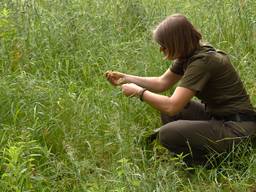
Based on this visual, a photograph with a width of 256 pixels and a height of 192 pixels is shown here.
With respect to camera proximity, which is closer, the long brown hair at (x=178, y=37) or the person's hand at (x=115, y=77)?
the long brown hair at (x=178, y=37)

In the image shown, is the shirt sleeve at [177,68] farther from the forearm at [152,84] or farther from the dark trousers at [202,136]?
the dark trousers at [202,136]

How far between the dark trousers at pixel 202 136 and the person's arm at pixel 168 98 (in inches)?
5.6

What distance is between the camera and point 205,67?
11.6 ft

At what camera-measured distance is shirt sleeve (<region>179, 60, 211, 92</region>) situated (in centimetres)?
350

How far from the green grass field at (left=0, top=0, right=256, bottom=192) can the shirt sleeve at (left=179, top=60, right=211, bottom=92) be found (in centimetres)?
53

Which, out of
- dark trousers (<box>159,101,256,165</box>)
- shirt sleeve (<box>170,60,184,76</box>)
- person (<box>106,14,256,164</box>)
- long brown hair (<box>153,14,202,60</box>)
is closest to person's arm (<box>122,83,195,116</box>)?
person (<box>106,14,256,164</box>)

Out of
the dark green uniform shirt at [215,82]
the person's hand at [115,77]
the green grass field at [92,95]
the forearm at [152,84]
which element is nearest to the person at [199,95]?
the dark green uniform shirt at [215,82]

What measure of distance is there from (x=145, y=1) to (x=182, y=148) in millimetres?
2682

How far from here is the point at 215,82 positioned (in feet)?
11.9

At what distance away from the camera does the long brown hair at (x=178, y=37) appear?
357 centimetres

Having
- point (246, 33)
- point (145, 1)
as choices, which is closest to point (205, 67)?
point (246, 33)

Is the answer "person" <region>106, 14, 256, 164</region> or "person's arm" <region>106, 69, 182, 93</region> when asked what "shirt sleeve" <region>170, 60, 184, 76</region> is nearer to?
"person's arm" <region>106, 69, 182, 93</region>

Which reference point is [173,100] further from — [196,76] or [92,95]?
[92,95]

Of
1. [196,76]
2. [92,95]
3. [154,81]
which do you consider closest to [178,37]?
[196,76]
